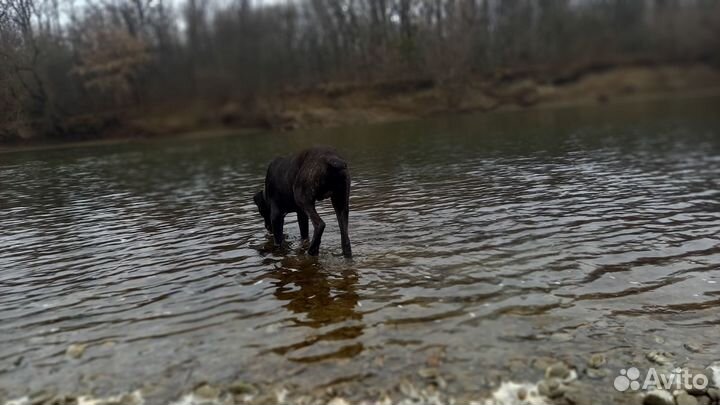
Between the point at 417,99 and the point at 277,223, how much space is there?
169 feet

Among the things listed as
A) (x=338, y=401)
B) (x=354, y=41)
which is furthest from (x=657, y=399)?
(x=354, y=41)

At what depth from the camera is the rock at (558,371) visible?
5.13 meters

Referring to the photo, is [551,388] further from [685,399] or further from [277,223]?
[277,223]

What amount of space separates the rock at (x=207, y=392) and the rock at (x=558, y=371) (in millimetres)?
3096

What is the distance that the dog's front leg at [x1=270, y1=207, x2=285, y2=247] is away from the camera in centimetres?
1012

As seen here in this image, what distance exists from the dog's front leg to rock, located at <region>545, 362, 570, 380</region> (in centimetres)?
606

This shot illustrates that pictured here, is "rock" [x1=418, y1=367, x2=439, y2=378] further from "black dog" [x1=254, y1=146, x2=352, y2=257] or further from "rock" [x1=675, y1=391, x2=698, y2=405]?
"black dog" [x1=254, y1=146, x2=352, y2=257]

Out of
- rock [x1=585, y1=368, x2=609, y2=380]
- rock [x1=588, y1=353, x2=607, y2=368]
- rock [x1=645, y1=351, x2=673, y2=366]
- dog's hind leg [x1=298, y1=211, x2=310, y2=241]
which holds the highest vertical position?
dog's hind leg [x1=298, y1=211, x2=310, y2=241]

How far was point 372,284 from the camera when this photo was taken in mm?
7668

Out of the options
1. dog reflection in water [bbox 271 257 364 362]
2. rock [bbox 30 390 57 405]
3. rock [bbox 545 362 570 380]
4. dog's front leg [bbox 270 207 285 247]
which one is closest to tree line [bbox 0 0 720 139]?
dog's front leg [bbox 270 207 285 247]

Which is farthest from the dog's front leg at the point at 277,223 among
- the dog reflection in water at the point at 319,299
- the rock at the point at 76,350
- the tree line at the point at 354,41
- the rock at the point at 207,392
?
the tree line at the point at 354,41

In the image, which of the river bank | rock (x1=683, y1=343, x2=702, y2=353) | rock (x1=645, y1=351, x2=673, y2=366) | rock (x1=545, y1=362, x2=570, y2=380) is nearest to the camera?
rock (x1=545, y1=362, x2=570, y2=380)

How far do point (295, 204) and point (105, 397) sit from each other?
17.4ft

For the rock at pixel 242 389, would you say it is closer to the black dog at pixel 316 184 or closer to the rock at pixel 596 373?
the rock at pixel 596 373
